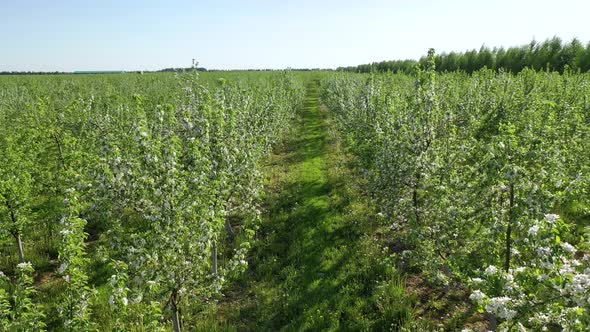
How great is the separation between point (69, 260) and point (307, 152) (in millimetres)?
23225

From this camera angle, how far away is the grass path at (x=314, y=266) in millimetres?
10820

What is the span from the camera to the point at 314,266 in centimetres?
1334

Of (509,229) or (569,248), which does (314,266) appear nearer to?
(509,229)

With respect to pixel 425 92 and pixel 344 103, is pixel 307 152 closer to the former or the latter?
pixel 344 103

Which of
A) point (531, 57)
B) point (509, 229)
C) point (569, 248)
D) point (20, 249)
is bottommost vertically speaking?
point (20, 249)

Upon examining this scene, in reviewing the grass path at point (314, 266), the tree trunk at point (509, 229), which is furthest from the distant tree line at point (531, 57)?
the tree trunk at point (509, 229)

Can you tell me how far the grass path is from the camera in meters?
10.8

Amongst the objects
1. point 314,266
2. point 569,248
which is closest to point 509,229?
point 569,248

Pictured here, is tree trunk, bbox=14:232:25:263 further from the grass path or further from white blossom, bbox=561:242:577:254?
white blossom, bbox=561:242:577:254

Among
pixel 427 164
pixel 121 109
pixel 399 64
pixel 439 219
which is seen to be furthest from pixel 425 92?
pixel 399 64

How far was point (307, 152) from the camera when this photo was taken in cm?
2838

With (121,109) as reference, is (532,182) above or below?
below

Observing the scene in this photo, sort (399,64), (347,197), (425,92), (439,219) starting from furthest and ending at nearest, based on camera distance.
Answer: (399,64) → (347,197) → (425,92) → (439,219)

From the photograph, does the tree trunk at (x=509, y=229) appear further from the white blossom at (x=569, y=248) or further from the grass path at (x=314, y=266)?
the grass path at (x=314, y=266)
